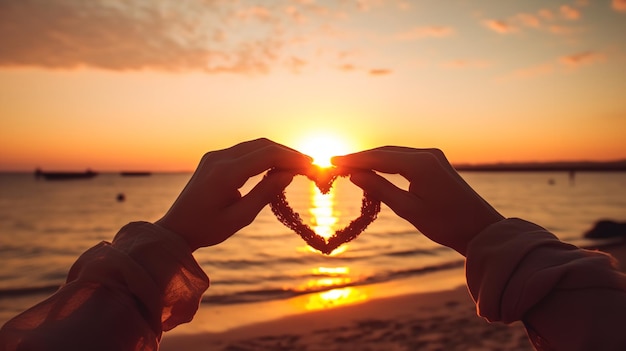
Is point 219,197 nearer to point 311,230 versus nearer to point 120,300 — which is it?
point 120,300

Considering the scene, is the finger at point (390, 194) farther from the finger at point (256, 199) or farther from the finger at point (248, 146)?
the finger at point (248, 146)

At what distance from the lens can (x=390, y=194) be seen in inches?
73.4

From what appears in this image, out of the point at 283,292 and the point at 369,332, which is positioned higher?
the point at 369,332

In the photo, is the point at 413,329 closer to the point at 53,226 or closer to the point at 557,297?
the point at 557,297

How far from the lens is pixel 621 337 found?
1094 millimetres

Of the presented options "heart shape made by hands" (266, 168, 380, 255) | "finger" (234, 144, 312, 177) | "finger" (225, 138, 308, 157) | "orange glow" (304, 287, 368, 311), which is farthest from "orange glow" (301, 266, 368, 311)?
"finger" (225, 138, 308, 157)

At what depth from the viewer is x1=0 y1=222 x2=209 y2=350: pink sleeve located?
1.19 m

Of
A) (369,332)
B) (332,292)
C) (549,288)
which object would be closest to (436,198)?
(549,288)

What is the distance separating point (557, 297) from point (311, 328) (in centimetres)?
776

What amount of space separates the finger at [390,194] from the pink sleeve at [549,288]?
333 mm

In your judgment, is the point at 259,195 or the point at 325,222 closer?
the point at 259,195

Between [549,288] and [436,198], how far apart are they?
1.66 feet

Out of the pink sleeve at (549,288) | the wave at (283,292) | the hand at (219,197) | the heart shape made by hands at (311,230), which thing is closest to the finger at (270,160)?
the hand at (219,197)

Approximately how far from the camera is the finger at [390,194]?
1.73m
